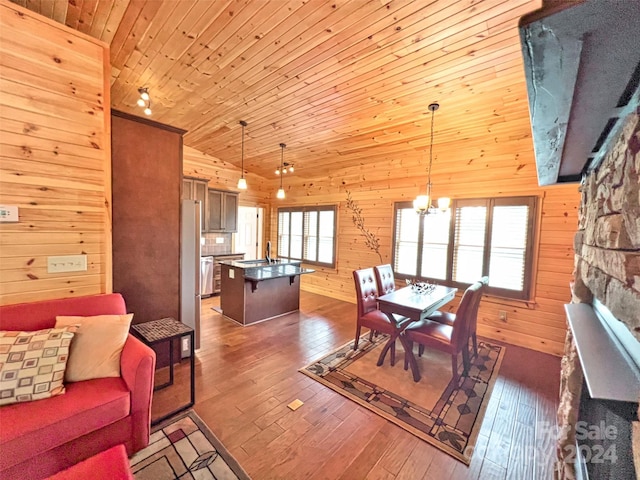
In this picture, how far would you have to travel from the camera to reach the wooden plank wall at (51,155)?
1880 mm

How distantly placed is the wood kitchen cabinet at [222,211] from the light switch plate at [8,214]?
3.73 meters

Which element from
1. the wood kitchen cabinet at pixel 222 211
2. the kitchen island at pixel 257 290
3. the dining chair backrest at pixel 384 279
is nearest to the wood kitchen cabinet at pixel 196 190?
the wood kitchen cabinet at pixel 222 211

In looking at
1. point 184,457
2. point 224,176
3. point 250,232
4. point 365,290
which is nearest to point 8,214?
point 184,457

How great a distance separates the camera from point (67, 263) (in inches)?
83.7

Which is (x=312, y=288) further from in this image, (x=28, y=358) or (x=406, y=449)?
(x=28, y=358)

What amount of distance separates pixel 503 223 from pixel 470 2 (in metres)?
2.80

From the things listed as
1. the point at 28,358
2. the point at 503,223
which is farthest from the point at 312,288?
the point at 28,358

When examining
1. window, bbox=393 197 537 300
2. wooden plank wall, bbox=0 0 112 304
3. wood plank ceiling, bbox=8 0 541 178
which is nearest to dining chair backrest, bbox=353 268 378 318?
window, bbox=393 197 537 300

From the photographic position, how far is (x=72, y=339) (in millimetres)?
1758

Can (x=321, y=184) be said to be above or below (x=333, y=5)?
below

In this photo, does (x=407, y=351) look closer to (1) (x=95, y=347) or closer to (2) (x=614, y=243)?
(2) (x=614, y=243)

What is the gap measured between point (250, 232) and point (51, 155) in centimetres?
491

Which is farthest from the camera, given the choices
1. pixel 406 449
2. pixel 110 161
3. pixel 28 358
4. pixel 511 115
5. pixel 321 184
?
→ pixel 321 184

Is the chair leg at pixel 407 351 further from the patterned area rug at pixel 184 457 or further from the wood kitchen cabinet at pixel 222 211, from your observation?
the wood kitchen cabinet at pixel 222 211
